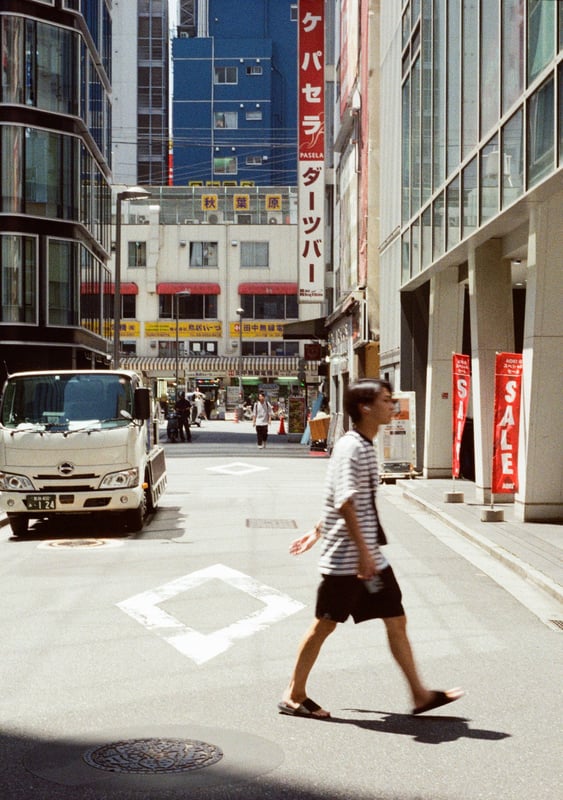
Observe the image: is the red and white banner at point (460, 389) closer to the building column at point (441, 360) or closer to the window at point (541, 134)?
the window at point (541, 134)

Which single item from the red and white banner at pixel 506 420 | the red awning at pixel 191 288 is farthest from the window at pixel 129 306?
the red and white banner at pixel 506 420

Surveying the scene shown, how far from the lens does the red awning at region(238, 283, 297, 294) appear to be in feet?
284

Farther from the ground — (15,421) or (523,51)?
(523,51)

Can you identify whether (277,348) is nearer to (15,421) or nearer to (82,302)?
(82,302)

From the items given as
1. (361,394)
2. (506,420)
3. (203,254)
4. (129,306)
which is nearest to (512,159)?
(506,420)

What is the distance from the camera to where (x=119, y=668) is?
24.1ft

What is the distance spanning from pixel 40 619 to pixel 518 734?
451 cm

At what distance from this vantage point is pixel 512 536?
14.4 metres

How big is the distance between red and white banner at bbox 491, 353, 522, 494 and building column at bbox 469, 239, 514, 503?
316cm

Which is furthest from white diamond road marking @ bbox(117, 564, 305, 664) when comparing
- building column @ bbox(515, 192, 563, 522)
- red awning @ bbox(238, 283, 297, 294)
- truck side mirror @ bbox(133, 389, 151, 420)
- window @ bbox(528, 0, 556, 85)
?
red awning @ bbox(238, 283, 297, 294)

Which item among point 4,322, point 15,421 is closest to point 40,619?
point 15,421

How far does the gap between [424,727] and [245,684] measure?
4.39ft

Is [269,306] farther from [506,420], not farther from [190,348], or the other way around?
[506,420]

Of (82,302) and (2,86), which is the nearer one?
(2,86)
